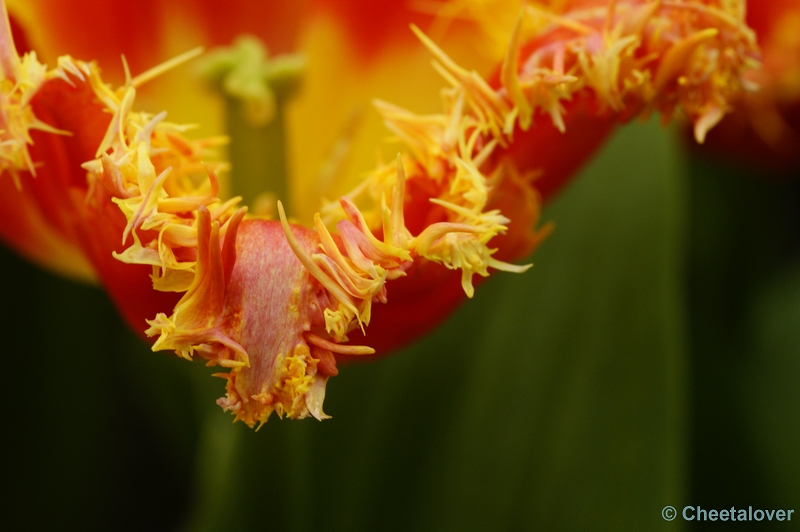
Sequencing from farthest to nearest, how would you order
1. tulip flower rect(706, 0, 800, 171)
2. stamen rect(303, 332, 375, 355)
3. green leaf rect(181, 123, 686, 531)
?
1. tulip flower rect(706, 0, 800, 171)
2. green leaf rect(181, 123, 686, 531)
3. stamen rect(303, 332, 375, 355)

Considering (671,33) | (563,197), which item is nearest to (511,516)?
(563,197)

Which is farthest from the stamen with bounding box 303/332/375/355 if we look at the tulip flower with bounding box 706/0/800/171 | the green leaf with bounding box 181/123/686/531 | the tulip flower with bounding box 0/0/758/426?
the tulip flower with bounding box 706/0/800/171

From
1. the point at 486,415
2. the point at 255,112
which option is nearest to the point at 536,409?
the point at 486,415

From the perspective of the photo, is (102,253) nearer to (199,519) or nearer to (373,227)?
(373,227)

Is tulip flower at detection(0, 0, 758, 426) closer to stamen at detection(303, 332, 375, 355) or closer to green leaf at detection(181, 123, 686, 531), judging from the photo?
stamen at detection(303, 332, 375, 355)

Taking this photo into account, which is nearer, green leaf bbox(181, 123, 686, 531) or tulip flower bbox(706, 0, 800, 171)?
green leaf bbox(181, 123, 686, 531)

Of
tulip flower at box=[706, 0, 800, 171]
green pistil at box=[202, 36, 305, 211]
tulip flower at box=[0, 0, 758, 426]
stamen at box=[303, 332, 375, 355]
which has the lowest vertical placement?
stamen at box=[303, 332, 375, 355]

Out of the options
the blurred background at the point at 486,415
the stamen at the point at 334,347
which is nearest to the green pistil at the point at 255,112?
the blurred background at the point at 486,415
